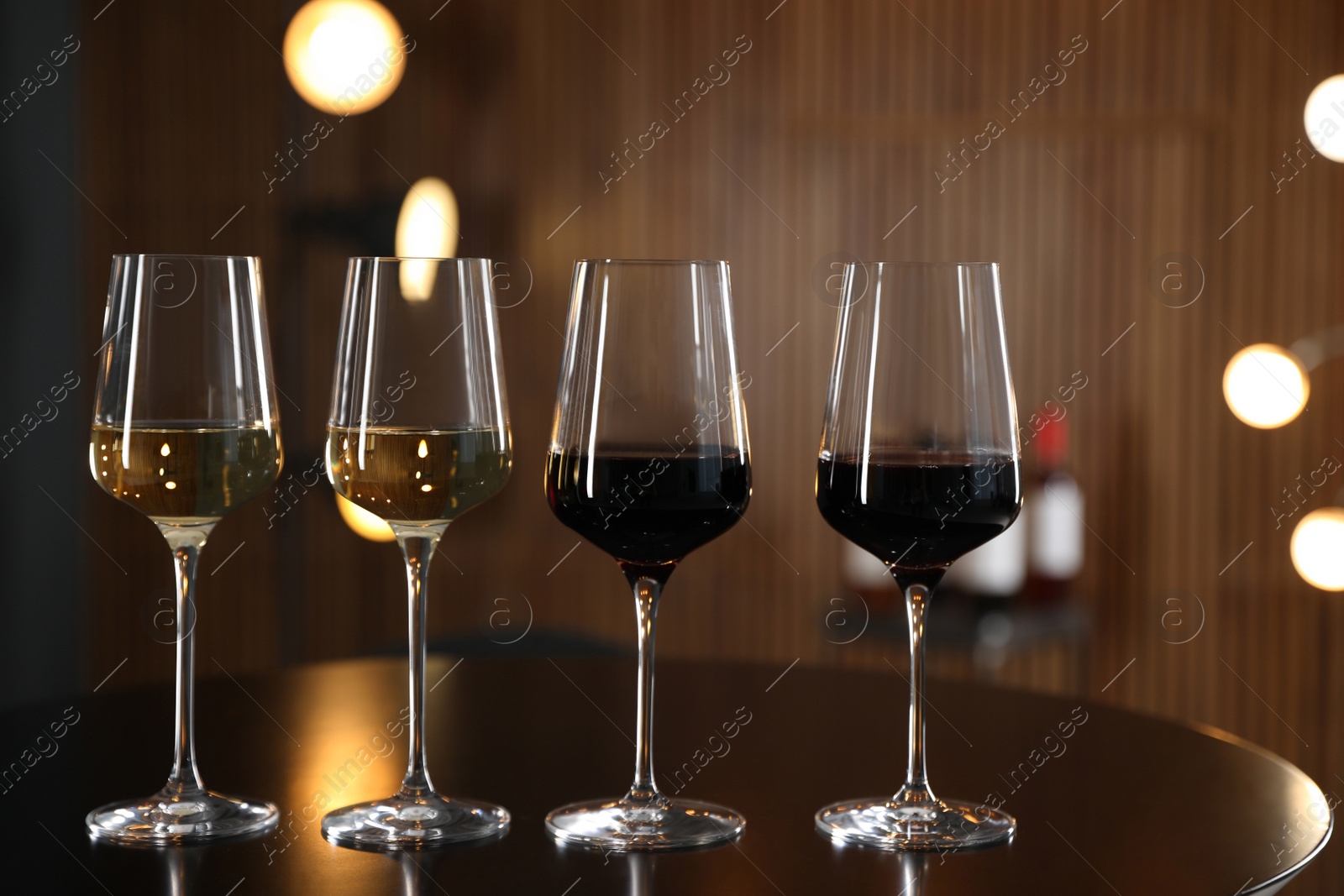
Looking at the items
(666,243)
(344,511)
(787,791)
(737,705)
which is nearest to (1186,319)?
(666,243)

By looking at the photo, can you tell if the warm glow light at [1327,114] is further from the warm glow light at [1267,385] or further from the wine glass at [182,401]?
the wine glass at [182,401]

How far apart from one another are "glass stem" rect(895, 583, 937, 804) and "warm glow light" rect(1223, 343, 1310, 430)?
6.79 feet

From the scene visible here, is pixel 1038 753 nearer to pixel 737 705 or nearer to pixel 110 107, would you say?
pixel 737 705

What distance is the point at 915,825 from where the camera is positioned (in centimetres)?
74

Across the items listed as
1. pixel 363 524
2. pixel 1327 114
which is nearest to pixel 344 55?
pixel 363 524

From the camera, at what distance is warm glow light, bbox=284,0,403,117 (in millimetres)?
2662

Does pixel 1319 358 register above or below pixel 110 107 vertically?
below

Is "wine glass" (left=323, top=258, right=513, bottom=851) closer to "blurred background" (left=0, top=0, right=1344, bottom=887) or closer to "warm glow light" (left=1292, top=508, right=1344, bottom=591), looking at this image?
"blurred background" (left=0, top=0, right=1344, bottom=887)

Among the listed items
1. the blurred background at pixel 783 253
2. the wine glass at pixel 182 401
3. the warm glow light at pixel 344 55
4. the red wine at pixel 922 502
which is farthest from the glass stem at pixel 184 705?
the warm glow light at pixel 344 55

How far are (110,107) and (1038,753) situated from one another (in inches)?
92.5

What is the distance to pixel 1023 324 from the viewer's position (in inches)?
106

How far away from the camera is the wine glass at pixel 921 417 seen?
0.76 m

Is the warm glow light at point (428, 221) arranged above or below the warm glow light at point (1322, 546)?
above

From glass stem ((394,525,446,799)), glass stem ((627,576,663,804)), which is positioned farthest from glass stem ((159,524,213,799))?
glass stem ((627,576,663,804))
